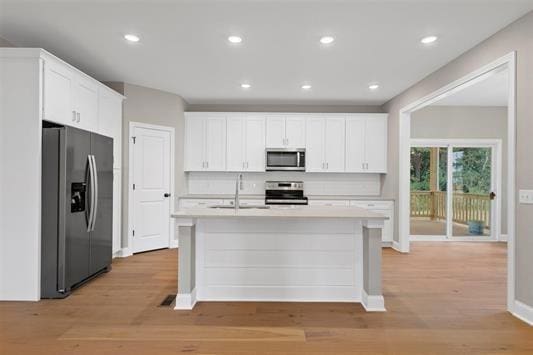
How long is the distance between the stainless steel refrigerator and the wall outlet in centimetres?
411

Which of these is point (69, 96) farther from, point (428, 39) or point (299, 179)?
point (299, 179)

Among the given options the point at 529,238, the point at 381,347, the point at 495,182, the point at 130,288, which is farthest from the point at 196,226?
the point at 495,182

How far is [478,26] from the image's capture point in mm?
2926

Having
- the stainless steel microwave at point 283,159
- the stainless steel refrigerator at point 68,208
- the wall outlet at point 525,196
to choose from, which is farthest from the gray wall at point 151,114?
the wall outlet at point 525,196

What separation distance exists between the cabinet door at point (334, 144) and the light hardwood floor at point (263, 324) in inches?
103

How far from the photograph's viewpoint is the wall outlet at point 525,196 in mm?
2611

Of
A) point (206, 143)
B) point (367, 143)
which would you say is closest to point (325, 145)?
point (367, 143)

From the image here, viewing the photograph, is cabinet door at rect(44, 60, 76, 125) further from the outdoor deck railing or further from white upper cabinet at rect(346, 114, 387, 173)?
the outdoor deck railing

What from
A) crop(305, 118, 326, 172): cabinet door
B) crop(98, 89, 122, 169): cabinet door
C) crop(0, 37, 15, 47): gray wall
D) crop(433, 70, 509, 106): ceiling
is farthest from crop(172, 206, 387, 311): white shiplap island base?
crop(433, 70, 509, 106): ceiling

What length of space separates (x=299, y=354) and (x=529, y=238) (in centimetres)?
213

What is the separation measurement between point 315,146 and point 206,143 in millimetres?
1992

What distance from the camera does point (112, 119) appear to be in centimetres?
446

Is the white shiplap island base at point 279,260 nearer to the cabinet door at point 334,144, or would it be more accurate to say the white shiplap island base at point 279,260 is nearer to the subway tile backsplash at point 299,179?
the cabinet door at point 334,144

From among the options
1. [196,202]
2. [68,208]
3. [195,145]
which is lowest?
[196,202]
